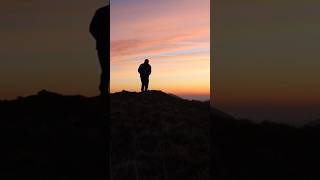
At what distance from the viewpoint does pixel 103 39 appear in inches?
275

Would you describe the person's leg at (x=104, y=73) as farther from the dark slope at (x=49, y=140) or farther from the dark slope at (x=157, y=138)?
the dark slope at (x=157, y=138)

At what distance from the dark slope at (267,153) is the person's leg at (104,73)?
1737mm

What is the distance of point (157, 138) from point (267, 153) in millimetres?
6297

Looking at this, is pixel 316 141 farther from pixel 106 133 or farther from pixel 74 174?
pixel 74 174

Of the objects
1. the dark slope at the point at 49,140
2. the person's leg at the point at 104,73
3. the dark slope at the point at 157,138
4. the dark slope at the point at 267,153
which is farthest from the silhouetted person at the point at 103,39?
the dark slope at the point at 157,138

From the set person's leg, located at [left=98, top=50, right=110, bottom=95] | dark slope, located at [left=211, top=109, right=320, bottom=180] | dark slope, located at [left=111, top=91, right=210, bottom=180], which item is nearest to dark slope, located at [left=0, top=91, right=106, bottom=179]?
person's leg, located at [left=98, top=50, right=110, bottom=95]

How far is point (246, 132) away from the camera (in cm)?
642

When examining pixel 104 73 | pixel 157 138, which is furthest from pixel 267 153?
pixel 157 138

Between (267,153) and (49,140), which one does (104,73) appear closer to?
(49,140)

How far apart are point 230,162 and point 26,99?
9.22ft

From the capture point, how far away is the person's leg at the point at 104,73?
699 cm

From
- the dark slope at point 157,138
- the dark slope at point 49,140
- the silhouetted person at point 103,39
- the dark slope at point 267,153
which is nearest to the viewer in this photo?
the dark slope at point 267,153

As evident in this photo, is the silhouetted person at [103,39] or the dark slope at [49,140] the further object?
the silhouetted person at [103,39]

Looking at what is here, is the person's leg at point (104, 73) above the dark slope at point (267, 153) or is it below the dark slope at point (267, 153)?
above
